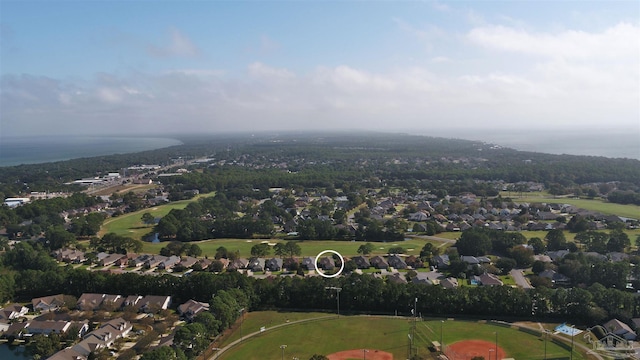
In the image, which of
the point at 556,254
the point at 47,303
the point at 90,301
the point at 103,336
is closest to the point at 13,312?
the point at 47,303

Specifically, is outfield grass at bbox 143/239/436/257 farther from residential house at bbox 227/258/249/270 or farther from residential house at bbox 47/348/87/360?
residential house at bbox 47/348/87/360

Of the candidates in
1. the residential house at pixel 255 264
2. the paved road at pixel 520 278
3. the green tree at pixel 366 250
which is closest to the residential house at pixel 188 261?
the residential house at pixel 255 264

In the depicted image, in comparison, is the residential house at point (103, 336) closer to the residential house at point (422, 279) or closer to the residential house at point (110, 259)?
the residential house at point (110, 259)

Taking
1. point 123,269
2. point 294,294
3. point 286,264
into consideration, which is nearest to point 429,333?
point 294,294

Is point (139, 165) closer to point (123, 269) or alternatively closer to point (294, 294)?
A: point (123, 269)

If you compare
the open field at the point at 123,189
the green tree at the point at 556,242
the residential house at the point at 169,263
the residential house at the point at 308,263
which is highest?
the green tree at the point at 556,242

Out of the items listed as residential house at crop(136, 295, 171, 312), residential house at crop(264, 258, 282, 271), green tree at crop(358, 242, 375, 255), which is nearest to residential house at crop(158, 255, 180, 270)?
residential house at crop(264, 258, 282, 271)
